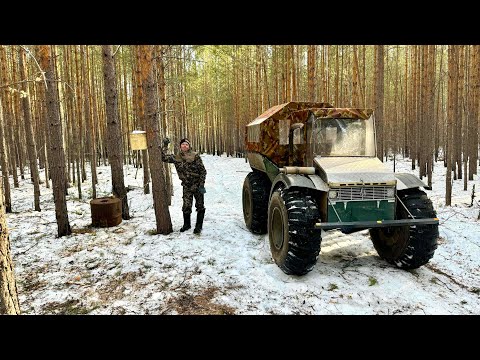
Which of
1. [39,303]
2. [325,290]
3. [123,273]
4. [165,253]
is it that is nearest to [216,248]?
[165,253]

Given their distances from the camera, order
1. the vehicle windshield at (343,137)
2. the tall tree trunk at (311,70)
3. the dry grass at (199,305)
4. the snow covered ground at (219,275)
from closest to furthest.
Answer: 1. the dry grass at (199,305)
2. the snow covered ground at (219,275)
3. the vehicle windshield at (343,137)
4. the tall tree trunk at (311,70)

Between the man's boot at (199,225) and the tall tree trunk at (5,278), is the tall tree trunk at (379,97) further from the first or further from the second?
the tall tree trunk at (5,278)

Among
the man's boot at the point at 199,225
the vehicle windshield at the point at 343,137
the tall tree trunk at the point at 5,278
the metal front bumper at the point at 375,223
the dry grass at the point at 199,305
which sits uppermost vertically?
the vehicle windshield at the point at 343,137

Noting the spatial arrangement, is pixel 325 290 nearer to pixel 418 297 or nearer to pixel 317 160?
pixel 418 297

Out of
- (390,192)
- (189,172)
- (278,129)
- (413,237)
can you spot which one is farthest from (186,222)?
(413,237)

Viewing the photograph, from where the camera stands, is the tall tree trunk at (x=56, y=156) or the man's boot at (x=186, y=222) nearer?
the tall tree trunk at (x=56, y=156)

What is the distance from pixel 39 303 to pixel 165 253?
78.1 inches

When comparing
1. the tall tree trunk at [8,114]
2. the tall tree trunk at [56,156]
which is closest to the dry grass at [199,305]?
the tall tree trunk at [56,156]

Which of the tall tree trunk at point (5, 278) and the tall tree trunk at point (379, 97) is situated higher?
the tall tree trunk at point (379, 97)

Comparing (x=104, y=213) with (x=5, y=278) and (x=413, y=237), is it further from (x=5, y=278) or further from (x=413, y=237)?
(x=413, y=237)

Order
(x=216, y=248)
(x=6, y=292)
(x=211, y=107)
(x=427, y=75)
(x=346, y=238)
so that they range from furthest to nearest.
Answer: (x=211, y=107) < (x=427, y=75) < (x=346, y=238) < (x=216, y=248) < (x=6, y=292)

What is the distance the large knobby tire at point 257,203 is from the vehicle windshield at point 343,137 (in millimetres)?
1842

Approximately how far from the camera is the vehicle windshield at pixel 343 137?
17.0ft
